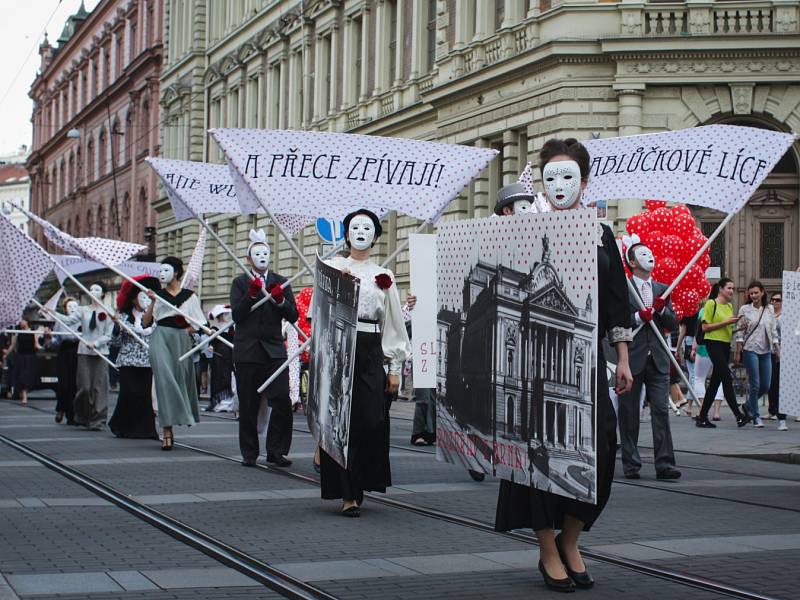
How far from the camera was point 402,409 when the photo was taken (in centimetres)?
2350

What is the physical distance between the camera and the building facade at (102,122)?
65062 mm

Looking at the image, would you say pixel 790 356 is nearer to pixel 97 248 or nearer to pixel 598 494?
pixel 598 494

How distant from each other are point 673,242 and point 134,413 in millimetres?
6255

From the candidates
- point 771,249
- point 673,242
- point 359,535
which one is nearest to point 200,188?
point 673,242

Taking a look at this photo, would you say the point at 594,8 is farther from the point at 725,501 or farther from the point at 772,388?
the point at 725,501

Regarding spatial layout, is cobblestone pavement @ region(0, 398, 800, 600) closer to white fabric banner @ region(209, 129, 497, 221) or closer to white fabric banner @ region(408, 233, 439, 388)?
white fabric banner @ region(408, 233, 439, 388)

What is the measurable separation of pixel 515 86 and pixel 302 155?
59.3 ft

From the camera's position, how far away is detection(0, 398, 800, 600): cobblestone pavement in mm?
6457

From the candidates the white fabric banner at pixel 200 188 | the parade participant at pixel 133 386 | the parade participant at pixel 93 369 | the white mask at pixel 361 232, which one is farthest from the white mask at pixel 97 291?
the white mask at pixel 361 232

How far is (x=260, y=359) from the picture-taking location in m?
12.5

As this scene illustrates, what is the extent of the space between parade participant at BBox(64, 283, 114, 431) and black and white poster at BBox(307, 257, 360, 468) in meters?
8.38

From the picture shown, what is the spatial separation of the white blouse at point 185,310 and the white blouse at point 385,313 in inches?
206

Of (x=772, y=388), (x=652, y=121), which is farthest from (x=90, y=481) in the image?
(x=652, y=121)

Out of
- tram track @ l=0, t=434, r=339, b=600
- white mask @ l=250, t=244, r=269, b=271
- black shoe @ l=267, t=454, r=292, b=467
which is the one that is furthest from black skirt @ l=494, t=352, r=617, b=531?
white mask @ l=250, t=244, r=269, b=271
